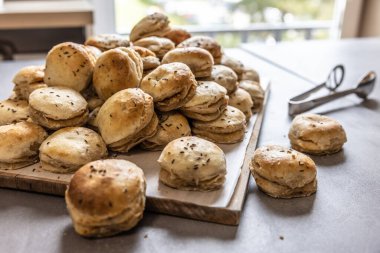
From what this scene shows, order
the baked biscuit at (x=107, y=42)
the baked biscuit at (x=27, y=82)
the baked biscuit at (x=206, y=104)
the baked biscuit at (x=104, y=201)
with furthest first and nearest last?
the baked biscuit at (x=107, y=42)
the baked biscuit at (x=27, y=82)
the baked biscuit at (x=206, y=104)
the baked biscuit at (x=104, y=201)

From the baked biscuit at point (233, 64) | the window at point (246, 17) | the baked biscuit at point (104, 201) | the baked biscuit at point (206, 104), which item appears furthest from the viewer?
the window at point (246, 17)

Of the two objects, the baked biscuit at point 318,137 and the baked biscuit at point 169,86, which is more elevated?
the baked biscuit at point 169,86

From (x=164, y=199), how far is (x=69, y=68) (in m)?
0.50

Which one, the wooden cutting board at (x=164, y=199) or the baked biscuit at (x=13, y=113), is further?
the baked biscuit at (x=13, y=113)

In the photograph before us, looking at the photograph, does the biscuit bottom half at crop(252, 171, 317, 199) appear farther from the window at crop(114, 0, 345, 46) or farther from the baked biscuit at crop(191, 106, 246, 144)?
the window at crop(114, 0, 345, 46)

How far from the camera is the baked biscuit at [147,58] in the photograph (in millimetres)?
1251

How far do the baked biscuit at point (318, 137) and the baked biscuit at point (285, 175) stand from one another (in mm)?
197

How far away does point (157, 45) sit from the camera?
4.52 feet

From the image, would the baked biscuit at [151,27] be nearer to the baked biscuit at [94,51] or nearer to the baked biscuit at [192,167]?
the baked biscuit at [94,51]

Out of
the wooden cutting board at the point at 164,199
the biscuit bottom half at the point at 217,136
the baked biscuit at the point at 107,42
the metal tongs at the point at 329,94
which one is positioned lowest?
the wooden cutting board at the point at 164,199

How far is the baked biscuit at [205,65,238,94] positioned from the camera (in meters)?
1.29

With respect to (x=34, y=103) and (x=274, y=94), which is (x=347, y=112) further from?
(x=34, y=103)

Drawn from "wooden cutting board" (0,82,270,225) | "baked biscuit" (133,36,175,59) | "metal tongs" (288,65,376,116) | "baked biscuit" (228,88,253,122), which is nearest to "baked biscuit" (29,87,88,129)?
"wooden cutting board" (0,82,270,225)

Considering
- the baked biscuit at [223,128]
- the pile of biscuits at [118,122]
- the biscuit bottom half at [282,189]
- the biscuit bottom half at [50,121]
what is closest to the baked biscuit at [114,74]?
the pile of biscuits at [118,122]
